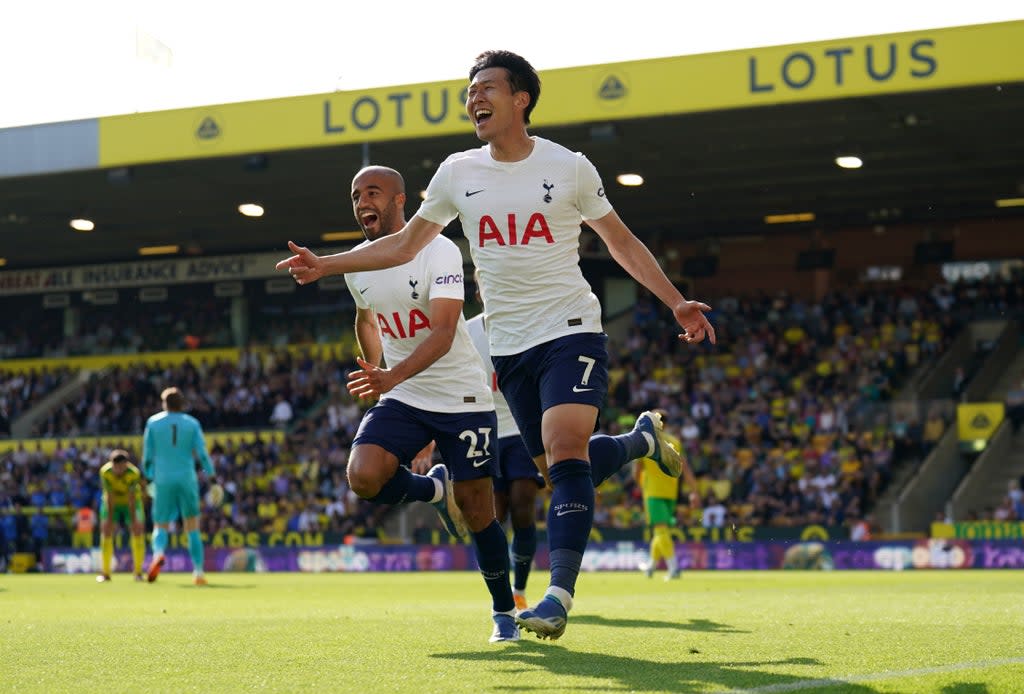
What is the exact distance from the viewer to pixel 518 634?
7887 mm

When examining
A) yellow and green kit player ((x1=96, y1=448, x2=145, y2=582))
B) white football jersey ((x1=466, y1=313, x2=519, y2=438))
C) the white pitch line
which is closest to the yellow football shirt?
yellow and green kit player ((x1=96, y1=448, x2=145, y2=582))

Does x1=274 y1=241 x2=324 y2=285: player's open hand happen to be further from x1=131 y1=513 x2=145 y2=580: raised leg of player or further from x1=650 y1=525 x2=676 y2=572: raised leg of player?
x1=131 y1=513 x2=145 y2=580: raised leg of player

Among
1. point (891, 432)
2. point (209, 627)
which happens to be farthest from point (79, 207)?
point (209, 627)

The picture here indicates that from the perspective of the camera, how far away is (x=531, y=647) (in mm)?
7344

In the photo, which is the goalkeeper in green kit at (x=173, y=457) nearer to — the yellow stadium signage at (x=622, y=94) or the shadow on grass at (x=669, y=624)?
the shadow on grass at (x=669, y=624)

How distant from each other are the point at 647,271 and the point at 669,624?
296 centimetres

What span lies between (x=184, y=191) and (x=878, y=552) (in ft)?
56.0

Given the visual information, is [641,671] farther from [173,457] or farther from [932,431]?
[932,431]

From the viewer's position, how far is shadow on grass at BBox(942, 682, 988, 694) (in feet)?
17.1

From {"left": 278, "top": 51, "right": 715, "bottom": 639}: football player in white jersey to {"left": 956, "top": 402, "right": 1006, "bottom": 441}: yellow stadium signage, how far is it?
24.2 metres

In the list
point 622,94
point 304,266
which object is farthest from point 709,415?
point 304,266

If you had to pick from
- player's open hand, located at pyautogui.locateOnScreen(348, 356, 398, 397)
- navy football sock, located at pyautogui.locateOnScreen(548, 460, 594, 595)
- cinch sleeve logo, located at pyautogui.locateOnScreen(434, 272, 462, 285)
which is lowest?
navy football sock, located at pyautogui.locateOnScreen(548, 460, 594, 595)

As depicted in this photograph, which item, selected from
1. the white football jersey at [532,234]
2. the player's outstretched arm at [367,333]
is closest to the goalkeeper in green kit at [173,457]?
the player's outstretched arm at [367,333]

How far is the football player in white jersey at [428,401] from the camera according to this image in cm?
809
